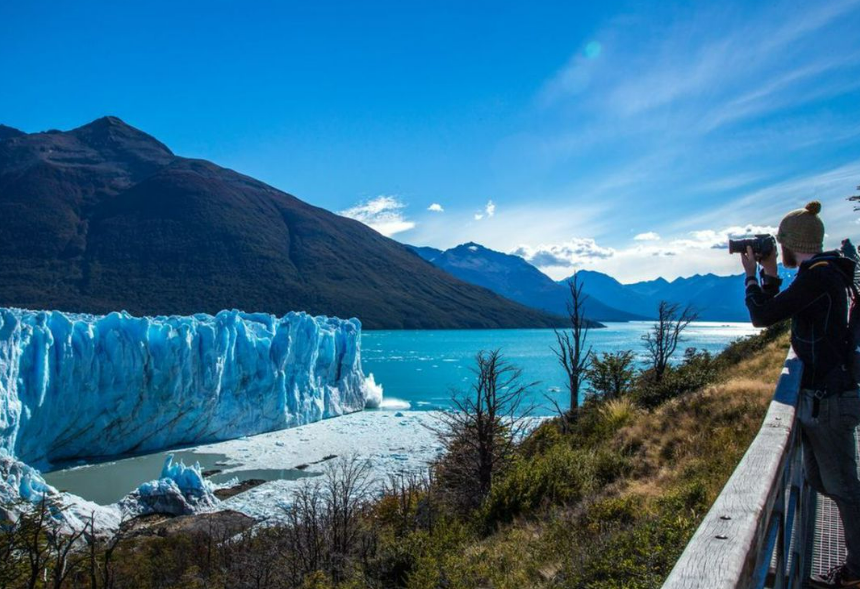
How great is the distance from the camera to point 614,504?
5582mm

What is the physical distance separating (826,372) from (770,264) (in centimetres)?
57

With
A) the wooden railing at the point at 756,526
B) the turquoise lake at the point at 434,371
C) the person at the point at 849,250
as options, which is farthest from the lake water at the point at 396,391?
the wooden railing at the point at 756,526

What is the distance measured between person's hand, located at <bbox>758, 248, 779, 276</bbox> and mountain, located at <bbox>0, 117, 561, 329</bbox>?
12078 centimetres

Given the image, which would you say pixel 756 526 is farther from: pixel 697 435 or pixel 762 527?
pixel 697 435

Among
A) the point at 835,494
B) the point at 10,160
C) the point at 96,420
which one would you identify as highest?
the point at 10,160

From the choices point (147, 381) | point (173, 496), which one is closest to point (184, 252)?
point (147, 381)

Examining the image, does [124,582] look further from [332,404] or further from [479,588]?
[332,404]

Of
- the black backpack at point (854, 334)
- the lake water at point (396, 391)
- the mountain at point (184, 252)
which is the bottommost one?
the lake water at point (396, 391)

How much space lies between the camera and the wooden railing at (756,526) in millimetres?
1120

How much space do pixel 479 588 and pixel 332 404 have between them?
101ft

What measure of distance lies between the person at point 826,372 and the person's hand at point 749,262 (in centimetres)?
16

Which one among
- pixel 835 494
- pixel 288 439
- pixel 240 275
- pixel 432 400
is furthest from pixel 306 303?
pixel 835 494

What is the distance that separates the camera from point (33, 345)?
22062 millimetres

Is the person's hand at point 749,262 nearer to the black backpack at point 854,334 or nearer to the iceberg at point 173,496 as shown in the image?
the black backpack at point 854,334
